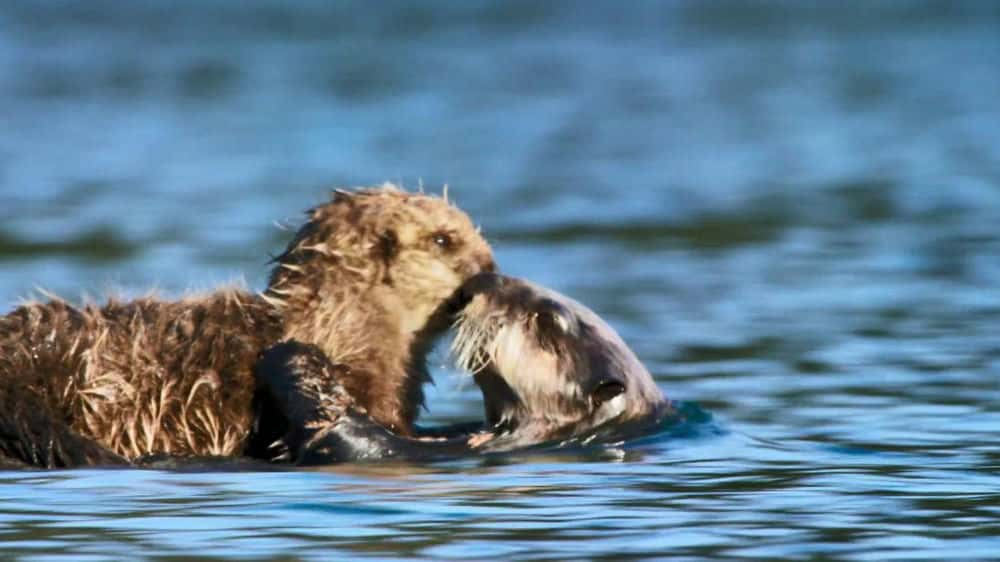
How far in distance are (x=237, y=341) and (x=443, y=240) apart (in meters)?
0.81

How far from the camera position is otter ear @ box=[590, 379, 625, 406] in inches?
288

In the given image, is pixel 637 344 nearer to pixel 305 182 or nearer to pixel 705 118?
pixel 305 182

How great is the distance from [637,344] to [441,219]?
2.95 meters

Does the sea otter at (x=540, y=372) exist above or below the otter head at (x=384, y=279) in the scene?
below

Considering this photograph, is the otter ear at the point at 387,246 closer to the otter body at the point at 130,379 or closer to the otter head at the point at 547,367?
the otter head at the point at 547,367

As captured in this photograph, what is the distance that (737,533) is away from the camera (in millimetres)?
5699

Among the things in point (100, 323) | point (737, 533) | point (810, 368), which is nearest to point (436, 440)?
point (100, 323)

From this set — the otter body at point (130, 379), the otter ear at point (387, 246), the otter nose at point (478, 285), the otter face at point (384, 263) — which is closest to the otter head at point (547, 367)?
the otter nose at point (478, 285)

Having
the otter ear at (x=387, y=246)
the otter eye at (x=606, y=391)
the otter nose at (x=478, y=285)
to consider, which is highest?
the otter ear at (x=387, y=246)

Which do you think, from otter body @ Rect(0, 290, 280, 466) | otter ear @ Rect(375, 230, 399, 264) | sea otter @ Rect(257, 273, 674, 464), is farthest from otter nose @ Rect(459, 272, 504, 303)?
otter body @ Rect(0, 290, 280, 466)

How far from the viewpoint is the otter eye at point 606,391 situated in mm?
7309

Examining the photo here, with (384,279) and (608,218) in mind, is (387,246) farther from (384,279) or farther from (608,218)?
(608,218)

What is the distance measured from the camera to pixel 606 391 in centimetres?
732

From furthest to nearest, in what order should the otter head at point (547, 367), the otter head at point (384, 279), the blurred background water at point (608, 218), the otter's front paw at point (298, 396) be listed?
the otter head at point (547, 367) → the otter head at point (384, 279) → the otter's front paw at point (298, 396) → the blurred background water at point (608, 218)
